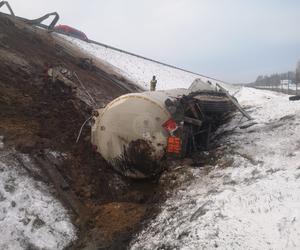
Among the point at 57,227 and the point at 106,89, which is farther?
the point at 106,89

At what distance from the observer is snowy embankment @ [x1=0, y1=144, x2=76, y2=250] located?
244 inches

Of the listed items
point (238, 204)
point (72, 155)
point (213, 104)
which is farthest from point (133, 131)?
point (238, 204)

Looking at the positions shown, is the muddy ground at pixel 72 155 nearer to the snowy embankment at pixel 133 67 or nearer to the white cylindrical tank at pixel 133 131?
the white cylindrical tank at pixel 133 131

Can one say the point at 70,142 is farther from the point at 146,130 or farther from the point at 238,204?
the point at 238,204

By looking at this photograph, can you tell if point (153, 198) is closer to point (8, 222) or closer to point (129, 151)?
point (129, 151)

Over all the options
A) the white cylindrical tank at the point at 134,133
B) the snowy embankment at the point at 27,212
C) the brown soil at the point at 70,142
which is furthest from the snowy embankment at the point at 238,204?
the snowy embankment at the point at 27,212

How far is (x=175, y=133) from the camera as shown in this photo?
322 inches

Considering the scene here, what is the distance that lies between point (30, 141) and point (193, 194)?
3524mm

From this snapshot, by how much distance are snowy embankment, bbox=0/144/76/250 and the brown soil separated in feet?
0.99

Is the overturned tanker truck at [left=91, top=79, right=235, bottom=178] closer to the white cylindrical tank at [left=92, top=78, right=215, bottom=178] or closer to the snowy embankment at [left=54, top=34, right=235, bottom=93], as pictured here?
the white cylindrical tank at [left=92, top=78, right=215, bottom=178]

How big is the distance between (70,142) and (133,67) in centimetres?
1684

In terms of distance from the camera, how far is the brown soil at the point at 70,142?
22.8ft

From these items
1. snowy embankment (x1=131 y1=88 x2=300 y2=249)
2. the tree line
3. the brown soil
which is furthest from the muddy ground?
the tree line

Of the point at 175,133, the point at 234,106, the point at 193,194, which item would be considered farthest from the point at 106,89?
the point at 193,194
